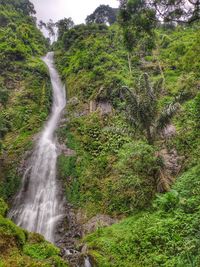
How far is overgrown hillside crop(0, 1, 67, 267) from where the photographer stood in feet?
35.0

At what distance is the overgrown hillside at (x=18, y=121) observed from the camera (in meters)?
10.7

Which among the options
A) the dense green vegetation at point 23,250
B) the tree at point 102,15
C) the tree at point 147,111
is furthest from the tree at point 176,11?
the tree at point 102,15

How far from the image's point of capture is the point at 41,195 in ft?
66.8

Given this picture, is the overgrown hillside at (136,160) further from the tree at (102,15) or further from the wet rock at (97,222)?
the tree at (102,15)

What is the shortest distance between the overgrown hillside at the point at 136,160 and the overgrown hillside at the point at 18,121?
262 cm

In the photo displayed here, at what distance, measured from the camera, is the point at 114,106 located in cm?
2805

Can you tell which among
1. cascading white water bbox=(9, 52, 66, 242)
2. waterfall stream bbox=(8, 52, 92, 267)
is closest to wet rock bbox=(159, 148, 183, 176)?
waterfall stream bbox=(8, 52, 92, 267)

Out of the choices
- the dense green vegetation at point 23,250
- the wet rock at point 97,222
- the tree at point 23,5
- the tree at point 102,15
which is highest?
the tree at point 23,5

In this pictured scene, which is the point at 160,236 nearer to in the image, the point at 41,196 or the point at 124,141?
the point at 41,196

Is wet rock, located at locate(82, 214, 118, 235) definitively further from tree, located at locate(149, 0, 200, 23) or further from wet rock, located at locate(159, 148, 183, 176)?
tree, located at locate(149, 0, 200, 23)

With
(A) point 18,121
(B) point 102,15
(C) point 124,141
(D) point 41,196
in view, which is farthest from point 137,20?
(B) point 102,15

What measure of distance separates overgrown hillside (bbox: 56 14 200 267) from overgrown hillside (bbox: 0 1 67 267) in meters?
2.62

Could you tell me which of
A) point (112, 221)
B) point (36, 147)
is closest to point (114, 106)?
point (36, 147)

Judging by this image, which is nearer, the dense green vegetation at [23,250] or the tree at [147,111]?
the dense green vegetation at [23,250]
